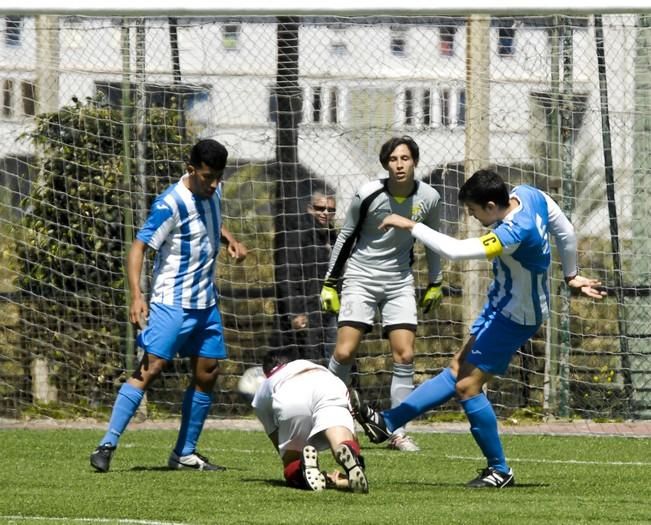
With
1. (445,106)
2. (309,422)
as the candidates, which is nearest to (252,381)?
(309,422)

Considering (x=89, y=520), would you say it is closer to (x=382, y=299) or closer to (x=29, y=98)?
(x=382, y=299)

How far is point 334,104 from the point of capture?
12.8 m

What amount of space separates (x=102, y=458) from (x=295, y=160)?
201 inches

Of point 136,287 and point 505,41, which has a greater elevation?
point 505,41

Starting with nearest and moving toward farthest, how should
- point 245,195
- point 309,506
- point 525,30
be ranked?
point 309,506 → point 525,30 → point 245,195

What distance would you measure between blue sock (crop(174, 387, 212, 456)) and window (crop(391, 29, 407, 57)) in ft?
15.1

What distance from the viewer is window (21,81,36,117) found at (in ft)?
41.8

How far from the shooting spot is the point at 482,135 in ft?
40.9

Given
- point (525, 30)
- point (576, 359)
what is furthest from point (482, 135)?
point (576, 359)

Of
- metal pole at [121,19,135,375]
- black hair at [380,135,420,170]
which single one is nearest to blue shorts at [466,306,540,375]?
black hair at [380,135,420,170]

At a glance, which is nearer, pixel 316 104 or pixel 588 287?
pixel 588 287

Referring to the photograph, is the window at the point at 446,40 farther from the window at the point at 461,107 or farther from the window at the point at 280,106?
the window at the point at 280,106
